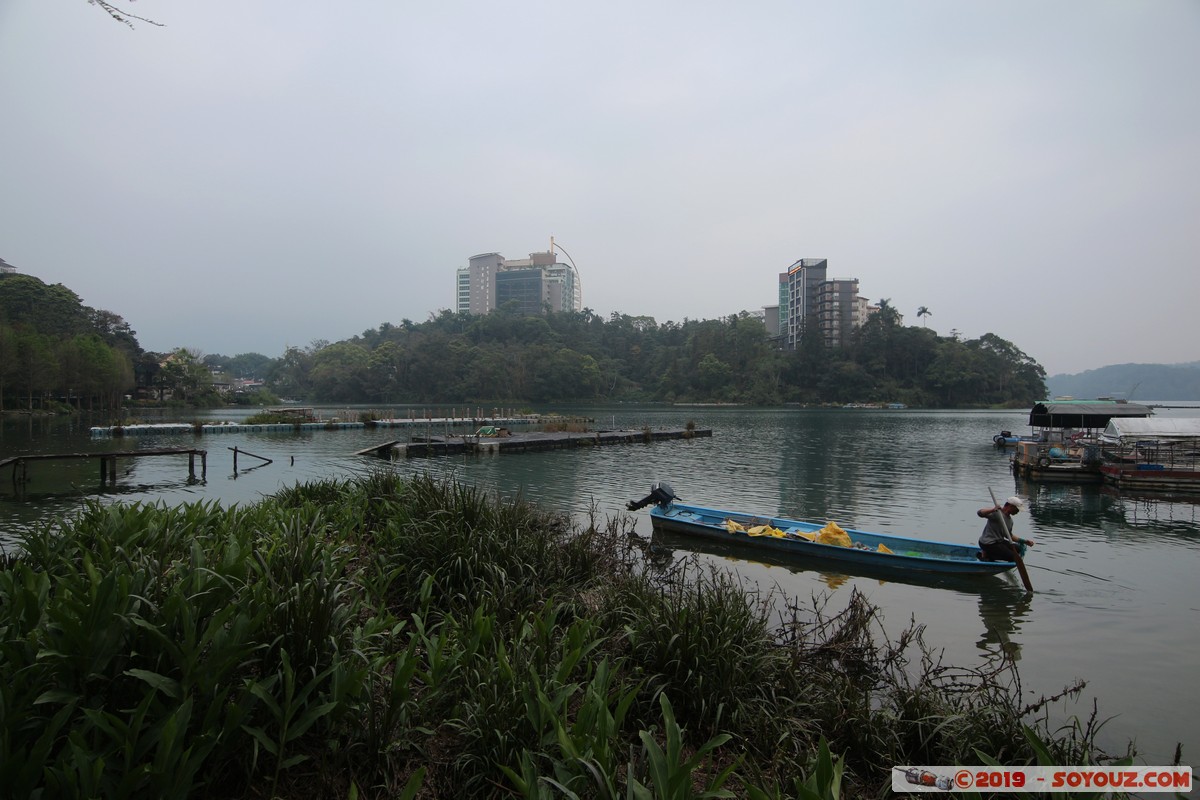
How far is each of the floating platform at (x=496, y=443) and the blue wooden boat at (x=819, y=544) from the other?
17.3 metres

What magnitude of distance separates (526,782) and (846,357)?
108m

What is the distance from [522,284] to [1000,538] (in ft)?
442

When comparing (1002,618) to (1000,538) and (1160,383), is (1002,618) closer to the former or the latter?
(1000,538)

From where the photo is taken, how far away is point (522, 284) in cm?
13888

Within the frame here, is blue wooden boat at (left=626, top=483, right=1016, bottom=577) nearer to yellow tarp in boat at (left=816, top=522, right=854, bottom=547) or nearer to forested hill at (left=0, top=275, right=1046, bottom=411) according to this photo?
yellow tarp in boat at (left=816, top=522, right=854, bottom=547)

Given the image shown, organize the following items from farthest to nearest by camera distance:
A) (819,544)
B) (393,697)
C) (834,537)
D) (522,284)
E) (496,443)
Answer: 1. (522,284)
2. (496,443)
3. (834,537)
4. (819,544)
5. (393,697)

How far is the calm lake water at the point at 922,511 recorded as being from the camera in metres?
7.03

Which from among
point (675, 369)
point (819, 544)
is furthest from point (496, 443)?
point (675, 369)

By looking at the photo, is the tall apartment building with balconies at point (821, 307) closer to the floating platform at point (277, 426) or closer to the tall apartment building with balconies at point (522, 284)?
the tall apartment building with balconies at point (522, 284)

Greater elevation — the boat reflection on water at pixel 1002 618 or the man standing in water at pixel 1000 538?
the man standing in water at pixel 1000 538

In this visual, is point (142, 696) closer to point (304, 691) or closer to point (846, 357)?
point (304, 691)

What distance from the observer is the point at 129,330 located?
70938mm

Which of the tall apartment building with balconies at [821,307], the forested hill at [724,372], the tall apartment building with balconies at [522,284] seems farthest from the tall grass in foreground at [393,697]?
the tall apartment building with balconies at [522,284]

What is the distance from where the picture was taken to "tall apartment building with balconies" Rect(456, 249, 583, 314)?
13088cm
